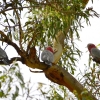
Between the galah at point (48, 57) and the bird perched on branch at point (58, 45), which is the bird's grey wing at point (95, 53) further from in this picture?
the galah at point (48, 57)

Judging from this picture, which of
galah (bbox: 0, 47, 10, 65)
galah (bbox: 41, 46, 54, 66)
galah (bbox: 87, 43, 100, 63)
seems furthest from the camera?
galah (bbox: 87, 43, 100, 63)

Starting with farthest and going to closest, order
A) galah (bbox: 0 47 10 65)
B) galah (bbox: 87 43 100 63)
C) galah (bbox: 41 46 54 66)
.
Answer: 1. galah (bbox: 87 43 100 63)
2. galah (bbox: 41 46 54 66)
3. galah (bbox: 0 47 10 65)

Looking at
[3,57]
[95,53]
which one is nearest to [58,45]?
[95,53]

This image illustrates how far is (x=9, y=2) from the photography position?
211cm

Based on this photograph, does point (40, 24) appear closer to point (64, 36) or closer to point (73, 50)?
point (64, 36)

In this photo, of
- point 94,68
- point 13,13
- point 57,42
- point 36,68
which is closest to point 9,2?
point 13,13

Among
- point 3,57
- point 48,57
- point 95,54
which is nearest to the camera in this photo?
point 3,57

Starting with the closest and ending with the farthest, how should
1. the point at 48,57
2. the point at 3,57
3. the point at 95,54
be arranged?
the point at 3,57 → the point at 48,57 → the point at 95,54

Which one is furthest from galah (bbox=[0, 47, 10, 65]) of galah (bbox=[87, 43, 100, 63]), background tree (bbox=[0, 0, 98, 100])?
galah (bbox=[87, 43, 100, 63])

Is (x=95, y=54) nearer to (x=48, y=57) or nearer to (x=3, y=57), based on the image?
(x=48, y=57)

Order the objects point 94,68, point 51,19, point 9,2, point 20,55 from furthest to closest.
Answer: point 94,68
point 51,19
point 20,55
point 9,2

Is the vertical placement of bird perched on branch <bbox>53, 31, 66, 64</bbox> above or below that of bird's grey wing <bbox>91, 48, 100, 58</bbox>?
above

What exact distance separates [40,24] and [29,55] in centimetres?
30

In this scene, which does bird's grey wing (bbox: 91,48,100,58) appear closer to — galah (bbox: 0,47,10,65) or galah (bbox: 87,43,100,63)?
galah (bbox: 87,43,100,63)
